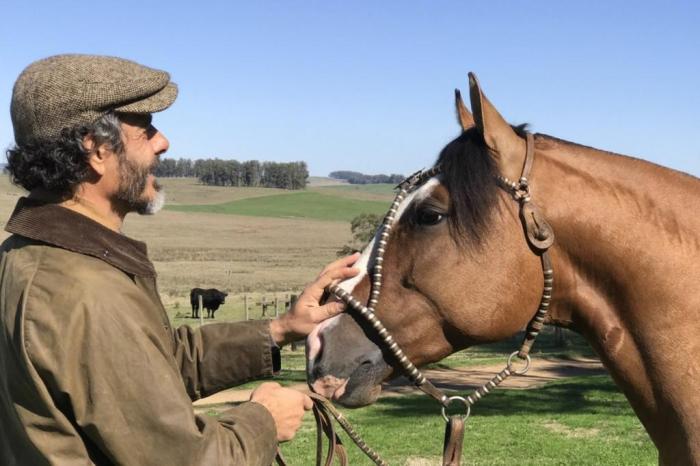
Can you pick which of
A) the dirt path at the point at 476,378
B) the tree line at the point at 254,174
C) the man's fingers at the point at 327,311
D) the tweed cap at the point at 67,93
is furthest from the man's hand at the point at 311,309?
the tree line at the point at 254,174

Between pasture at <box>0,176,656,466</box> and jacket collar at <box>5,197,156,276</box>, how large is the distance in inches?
267

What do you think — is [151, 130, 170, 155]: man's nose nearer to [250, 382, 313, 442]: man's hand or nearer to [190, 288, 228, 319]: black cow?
[250, 382, 313, 442]: man's hand

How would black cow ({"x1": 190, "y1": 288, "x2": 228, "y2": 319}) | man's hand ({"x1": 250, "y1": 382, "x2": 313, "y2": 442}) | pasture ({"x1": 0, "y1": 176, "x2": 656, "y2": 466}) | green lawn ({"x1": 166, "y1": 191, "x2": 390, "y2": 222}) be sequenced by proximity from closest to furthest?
man's hand ({"x1": 250, "y1": 382, "x2": 313, "y2": 442}) → pasture ({"x1": 0, "y1": 176, "x2": 656, "y2": 466}) → black cow ({"x1": 190, "y1": 288, "x2": 228, "y2": 319}) → green lawn ({"x1": 166, "y1": 191, "x2": 390, "y2": 222})

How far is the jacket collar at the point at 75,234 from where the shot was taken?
6.57 ft

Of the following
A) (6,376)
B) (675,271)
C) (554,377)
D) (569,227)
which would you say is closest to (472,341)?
(569,227)

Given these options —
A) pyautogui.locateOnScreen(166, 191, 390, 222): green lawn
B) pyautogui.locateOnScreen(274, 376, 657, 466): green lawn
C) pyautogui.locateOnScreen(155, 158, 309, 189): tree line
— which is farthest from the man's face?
pyautogui.locateOnScreen(155, 158, 309, 189): tree line

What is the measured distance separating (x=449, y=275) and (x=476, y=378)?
13.8m

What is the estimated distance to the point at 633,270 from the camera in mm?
2502

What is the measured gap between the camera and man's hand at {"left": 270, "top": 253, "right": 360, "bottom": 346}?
2715mm

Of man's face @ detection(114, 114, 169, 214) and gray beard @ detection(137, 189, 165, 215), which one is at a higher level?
Result: man's face @ detection(114, 114, 169, 214)

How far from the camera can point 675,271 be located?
8.11 ft

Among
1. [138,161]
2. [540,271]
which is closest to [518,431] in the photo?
[540,271]

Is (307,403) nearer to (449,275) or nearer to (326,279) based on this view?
(326,279)

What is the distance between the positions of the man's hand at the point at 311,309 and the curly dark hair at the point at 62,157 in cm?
98
